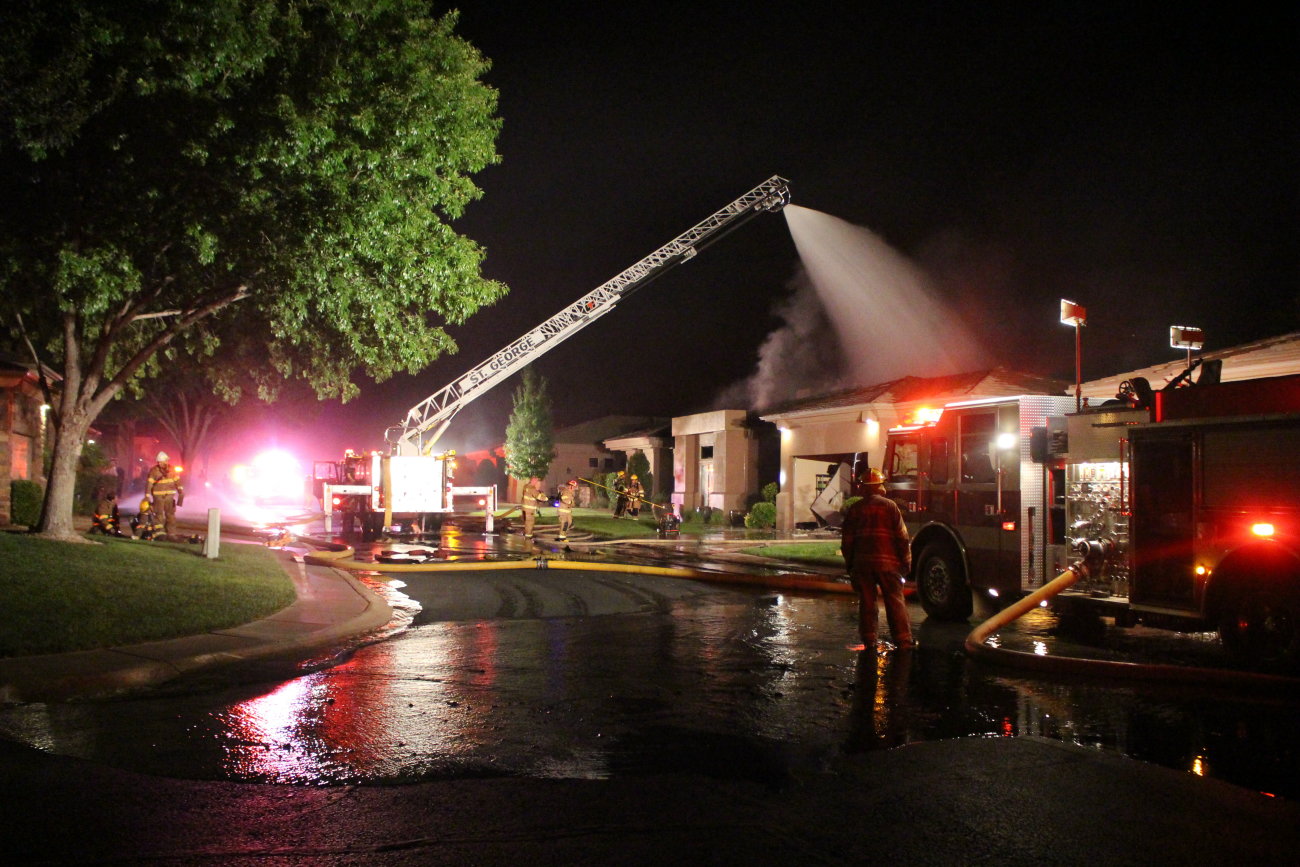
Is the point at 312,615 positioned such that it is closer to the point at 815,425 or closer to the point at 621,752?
the point at 621,752

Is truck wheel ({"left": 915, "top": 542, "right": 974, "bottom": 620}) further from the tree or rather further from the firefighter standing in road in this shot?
the tree

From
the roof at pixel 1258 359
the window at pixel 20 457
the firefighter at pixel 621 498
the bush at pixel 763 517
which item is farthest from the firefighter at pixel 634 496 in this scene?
the roof at pixel 1258 359

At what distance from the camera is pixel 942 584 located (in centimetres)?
1048

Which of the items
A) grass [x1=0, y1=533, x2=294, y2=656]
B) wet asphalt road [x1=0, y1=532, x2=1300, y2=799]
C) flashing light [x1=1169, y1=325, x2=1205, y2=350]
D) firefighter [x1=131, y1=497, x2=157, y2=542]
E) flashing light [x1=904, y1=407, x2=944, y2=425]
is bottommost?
wet asphalt road [x1=0, y1=532, x2=1300, y2=799]

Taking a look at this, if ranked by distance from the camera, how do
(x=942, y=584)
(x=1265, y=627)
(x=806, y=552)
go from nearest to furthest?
(x=1265, y=627) → (x=942, y=584) → (x=806, y=552)

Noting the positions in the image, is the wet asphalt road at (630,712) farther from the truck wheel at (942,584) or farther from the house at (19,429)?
the house at (19,429)

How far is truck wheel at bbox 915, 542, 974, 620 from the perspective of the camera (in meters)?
10.3

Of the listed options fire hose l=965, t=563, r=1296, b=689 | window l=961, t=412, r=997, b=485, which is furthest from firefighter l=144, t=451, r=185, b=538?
fire hose l=965, t=563, r=1296, b=689

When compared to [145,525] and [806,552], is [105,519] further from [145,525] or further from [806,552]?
[806,552]

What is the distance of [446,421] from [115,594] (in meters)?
15.0

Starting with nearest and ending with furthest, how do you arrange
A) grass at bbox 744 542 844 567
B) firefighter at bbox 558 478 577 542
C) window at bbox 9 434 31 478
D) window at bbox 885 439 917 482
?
1. window at bbox 885 439 917 482
2. grass at bbox 744 542 844 567
3. window at bbox 9 434 31 478
4. firefighter at bbox 558 478 577 542

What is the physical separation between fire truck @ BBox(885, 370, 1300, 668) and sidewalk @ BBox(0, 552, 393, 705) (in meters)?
6.45

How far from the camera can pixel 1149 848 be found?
12.3 ft

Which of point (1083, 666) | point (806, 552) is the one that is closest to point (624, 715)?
point (1083, 666)
